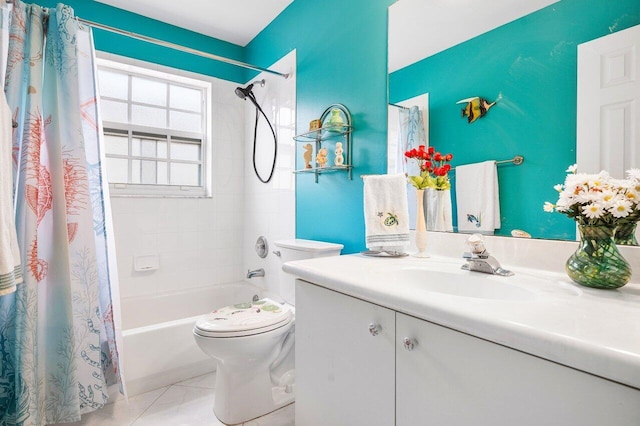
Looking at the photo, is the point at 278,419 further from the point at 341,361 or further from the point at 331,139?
the point at 331,139

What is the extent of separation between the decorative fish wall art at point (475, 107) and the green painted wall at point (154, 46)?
7.13 ft

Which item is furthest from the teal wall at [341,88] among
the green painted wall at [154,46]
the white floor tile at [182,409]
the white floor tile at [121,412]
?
the white floor tile at [121,412]

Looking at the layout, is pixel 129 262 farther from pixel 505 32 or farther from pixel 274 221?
pixel 505 32

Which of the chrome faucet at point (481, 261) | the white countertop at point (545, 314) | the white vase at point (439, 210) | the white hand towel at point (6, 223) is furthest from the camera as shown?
the white vase at point (439, 210)

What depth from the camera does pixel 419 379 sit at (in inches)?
30.2

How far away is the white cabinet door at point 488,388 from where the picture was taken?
0.52 metres

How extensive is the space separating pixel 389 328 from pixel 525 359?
32 centimetres

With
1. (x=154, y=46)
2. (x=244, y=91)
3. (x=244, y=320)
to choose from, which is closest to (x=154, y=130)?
(x=154, y=46)

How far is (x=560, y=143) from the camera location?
1012 millimetres

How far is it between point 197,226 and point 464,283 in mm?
2221

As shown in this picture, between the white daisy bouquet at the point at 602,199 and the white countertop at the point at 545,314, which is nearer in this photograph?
the white countertop at the point at 545,314

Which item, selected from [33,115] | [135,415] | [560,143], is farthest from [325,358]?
[33,115]

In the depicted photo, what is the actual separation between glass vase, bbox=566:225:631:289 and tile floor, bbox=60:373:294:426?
1406 mm

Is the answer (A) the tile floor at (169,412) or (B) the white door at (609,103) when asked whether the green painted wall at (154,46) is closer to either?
(A) the tile floor at (169,412)
